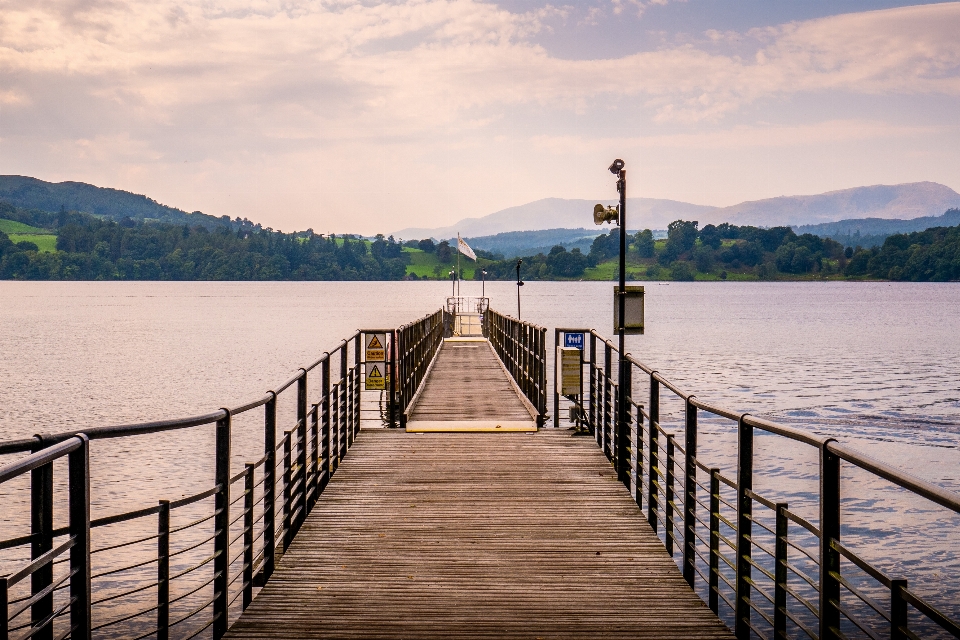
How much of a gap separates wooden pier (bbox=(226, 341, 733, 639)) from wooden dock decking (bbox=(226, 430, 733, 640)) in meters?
0.01

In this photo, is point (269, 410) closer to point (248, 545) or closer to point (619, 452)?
point (248, 545)

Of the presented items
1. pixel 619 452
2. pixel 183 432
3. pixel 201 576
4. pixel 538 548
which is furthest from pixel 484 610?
pixel 183 432

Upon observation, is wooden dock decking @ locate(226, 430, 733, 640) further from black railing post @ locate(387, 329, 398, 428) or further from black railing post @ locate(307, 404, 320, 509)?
black railing post @ locate(387, 329, 398, 428)

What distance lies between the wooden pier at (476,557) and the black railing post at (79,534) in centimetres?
149

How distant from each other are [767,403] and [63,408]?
25.2m

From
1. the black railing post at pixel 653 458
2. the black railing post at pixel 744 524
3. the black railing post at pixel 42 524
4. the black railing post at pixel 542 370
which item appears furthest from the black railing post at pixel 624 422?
the black railing post at pixel 42 524

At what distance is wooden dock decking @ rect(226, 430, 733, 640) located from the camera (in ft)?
17.9

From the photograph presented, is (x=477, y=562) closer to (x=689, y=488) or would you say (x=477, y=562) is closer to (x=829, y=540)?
(x=689, y=488)

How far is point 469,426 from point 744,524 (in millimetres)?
7554

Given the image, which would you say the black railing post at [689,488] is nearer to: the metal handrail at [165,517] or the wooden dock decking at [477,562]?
the wooden dock decking at [477,562]

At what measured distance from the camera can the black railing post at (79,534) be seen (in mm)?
3844

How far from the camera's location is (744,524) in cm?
520

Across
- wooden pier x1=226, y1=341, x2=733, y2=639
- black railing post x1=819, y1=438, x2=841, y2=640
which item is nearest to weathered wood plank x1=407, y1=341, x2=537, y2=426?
wooden pier x1=226, y1=341, x2=733, y2=639

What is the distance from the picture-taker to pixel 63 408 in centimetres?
3334
